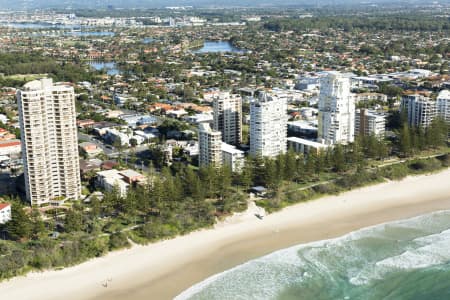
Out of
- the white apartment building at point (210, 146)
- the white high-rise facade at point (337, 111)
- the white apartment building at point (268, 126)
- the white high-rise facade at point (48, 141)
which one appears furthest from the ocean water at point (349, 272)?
the white high-rise facade at point (337, 111)

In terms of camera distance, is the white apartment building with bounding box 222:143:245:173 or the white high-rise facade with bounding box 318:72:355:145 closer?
the white apartment building with bounding box 222:143:245:173

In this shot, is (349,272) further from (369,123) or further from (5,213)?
(369,123)

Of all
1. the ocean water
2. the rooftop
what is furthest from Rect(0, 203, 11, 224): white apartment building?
the ocean water

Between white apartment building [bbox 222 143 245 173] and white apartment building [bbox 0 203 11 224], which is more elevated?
white apartment building [bbox 222 143 245 173]

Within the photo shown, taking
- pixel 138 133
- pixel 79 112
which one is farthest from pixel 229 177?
pixel 79 112

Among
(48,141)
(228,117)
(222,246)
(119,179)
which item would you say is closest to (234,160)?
(228,117)

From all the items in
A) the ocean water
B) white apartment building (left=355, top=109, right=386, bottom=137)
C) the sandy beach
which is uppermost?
white apartment building (left=355, top=109, right=386, bottom=137)

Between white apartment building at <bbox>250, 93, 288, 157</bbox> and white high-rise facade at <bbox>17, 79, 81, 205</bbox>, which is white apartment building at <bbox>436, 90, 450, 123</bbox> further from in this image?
white high-rise facade at <bbox>17, 79, 81, 205</bbox>

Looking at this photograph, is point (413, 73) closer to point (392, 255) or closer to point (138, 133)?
point (138, 133)
